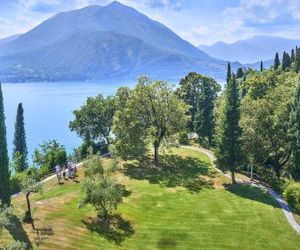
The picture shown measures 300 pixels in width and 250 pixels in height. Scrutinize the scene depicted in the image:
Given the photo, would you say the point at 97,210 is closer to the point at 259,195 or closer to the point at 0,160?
the point at 0,160

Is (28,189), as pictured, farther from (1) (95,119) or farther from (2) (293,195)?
(1) (95,119)

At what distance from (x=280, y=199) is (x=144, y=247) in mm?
19754

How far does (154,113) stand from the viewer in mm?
63781

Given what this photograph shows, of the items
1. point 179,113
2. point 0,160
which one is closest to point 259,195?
point 179,113

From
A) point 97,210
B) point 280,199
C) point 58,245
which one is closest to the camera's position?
point 58,245

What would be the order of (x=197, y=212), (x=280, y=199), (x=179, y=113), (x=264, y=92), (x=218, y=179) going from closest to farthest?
(x=197, y=212)
(x=280, y=199)
(x=218, y=179)
(x=179, y=113)
(x=264, y=92)

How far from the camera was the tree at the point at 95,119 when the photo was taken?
80.1m

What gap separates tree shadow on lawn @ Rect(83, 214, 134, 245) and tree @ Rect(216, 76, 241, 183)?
1857cm

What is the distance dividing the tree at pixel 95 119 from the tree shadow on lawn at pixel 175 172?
17.8m

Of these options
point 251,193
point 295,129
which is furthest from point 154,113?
point 295,129

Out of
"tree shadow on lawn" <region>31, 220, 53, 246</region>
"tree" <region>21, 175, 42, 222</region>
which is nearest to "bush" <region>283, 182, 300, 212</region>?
"tree shadow on lawn" <region>31, 220, 53, 246</region>

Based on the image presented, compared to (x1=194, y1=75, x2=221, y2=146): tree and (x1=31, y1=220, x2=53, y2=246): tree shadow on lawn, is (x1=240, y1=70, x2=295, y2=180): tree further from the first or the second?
(x1=31, y1=220, x2=53, y2=246): tree shadow on lawn

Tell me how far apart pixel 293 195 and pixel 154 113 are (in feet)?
81.3

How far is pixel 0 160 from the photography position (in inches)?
1540
